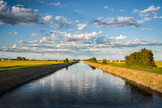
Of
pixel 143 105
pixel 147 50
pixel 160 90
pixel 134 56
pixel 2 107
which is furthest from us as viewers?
pixel 134 56

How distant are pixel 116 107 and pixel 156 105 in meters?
4.28

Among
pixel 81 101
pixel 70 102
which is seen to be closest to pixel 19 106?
pixel 70 102

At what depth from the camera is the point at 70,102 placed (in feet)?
49.5

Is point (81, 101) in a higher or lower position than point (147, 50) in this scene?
lower

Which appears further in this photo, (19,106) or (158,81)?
(158,81)

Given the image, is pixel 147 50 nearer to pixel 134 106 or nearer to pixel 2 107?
pixel 134 106

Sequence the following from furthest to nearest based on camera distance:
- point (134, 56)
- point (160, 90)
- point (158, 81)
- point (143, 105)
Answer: point (134, 56), point (158, 81), point (160, 90), point (143, 105)

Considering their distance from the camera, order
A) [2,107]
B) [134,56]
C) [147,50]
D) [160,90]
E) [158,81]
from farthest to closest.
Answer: [134,56] → [147,50] → [158,81] → [160,90] → [2,107]

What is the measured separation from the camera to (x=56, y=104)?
14.4 metres

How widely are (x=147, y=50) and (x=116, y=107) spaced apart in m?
65.9

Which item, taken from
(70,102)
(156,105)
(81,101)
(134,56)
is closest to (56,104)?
(70,102)

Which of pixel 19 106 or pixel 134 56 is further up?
pixel 134 56

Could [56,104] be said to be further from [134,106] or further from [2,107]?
[134,106]

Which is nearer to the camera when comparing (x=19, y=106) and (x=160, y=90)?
(x=19, y=106)
